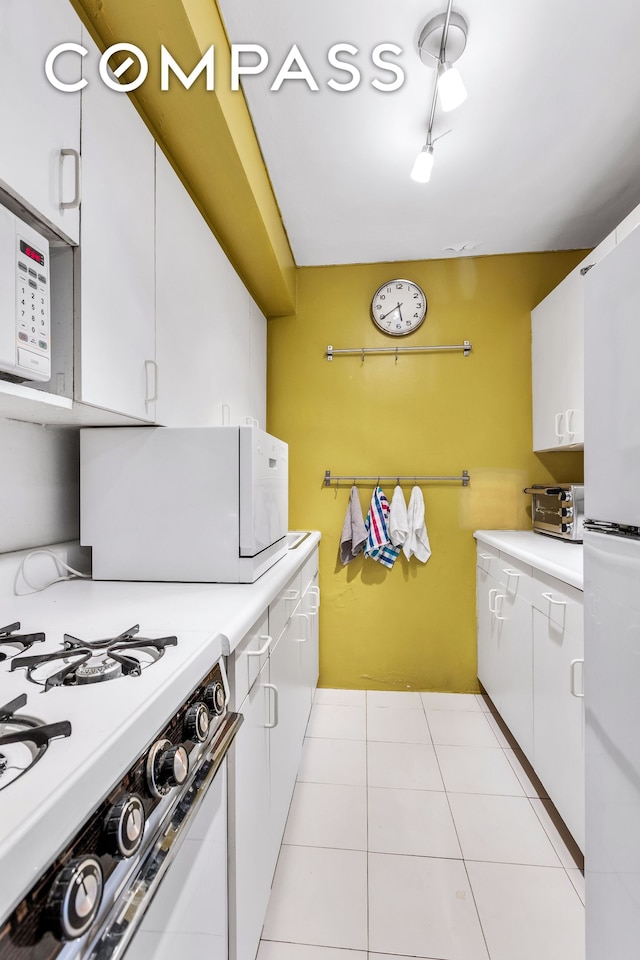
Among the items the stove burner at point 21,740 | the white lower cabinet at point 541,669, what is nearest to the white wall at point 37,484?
the stove burner at point 21,740

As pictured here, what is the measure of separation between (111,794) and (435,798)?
1.68m

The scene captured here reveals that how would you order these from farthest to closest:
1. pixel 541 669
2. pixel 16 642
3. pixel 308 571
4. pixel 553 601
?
pixel 308 571
pixel 541 669
pixel 553 601
pixel 16 642

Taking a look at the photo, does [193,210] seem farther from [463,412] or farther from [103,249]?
[463,412]

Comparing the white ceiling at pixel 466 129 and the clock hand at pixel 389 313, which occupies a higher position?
the white ceiling at pixel 466 129

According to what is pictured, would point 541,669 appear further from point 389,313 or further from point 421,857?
point 389,313

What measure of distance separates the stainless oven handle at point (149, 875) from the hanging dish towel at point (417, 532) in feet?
6.61

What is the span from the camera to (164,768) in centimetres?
63

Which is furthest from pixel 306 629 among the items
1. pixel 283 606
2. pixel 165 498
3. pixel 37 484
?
pixel 37 484

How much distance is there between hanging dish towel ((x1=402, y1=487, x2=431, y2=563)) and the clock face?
0.93m

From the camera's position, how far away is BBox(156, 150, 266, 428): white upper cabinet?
4.70 ft

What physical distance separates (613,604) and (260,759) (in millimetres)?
884

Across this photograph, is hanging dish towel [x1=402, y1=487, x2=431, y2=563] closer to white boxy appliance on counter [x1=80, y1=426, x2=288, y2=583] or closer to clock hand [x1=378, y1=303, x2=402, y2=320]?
clock hand [x1=378, y1=303, x2=402, y2=320]

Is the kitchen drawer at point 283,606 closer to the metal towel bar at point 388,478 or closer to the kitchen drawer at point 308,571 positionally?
the kitchen drawer at point 308,571

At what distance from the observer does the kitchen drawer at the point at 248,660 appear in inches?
40.3
